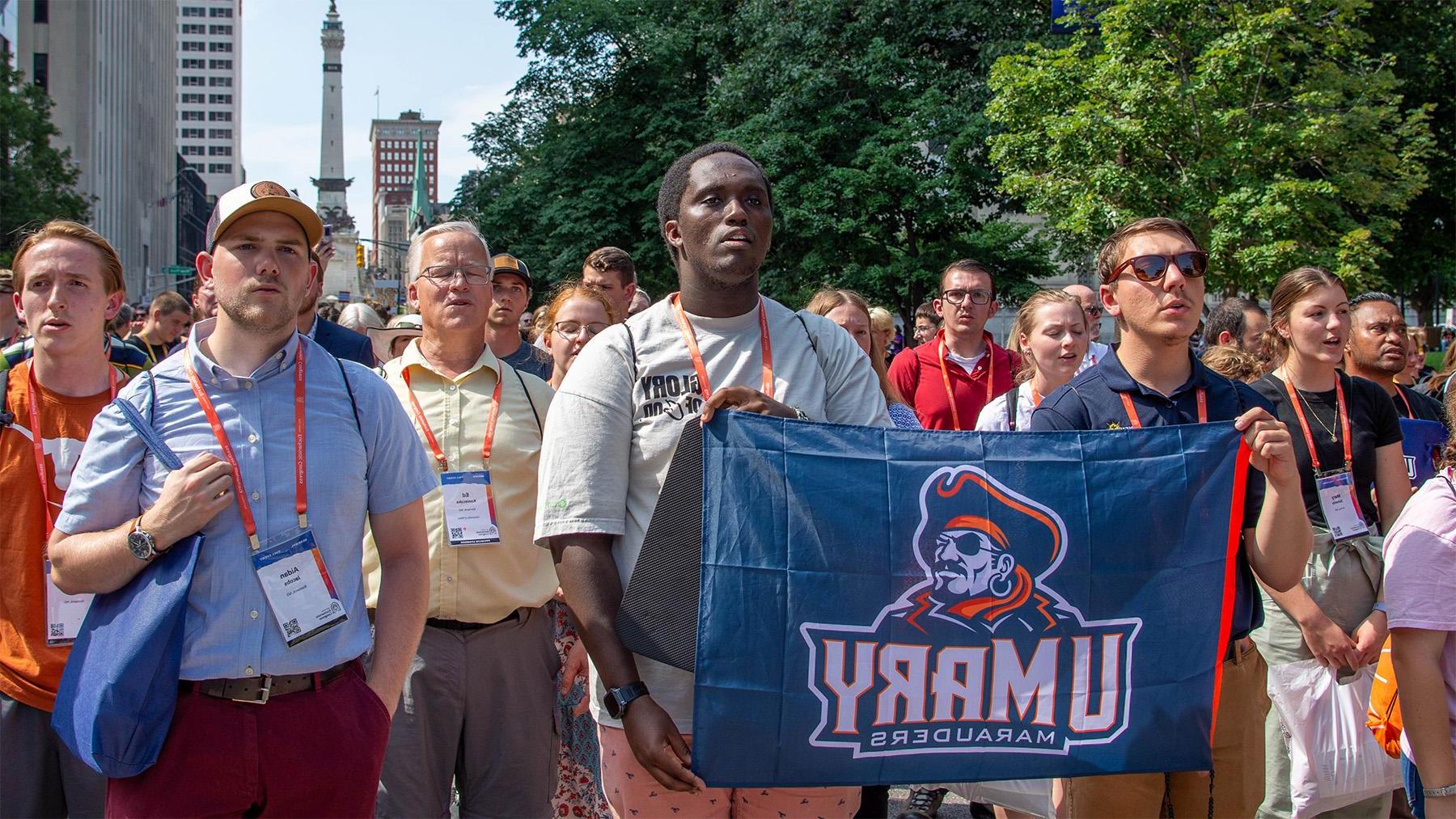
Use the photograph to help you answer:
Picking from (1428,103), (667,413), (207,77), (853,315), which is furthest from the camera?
(207,77)

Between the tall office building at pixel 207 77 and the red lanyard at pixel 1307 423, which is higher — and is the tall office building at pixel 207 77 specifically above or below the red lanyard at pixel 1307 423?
above

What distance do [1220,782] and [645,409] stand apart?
6.74ft

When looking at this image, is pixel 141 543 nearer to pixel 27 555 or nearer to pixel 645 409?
pixel 645 409

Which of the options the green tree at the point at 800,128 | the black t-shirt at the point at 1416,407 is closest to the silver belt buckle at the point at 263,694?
the black t-shirt at the point at 1416,407

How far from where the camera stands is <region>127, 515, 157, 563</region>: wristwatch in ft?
8.53

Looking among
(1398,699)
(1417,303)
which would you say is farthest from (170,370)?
(1417,303)

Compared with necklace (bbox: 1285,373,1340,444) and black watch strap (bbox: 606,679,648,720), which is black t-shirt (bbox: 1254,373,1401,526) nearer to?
necklace (bbox: 1285,373,1340,444)

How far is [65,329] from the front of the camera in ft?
12.4

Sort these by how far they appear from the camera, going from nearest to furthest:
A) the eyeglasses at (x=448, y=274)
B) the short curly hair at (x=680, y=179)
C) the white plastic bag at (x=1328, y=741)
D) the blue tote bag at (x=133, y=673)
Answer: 1. the blue tote bag at (x=133, y=673)
2. the short curly hair at (x=680, y=179)
3. the eyeglasses at (x=448, y=274)
4. the white plastic bag at (x=1328, y=741)

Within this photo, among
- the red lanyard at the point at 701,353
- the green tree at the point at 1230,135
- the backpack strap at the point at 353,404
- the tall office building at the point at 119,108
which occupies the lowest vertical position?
the backpack strap at the point at 353,404

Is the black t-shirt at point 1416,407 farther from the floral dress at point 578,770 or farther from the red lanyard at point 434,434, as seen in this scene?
the red lanyard at point 434,434

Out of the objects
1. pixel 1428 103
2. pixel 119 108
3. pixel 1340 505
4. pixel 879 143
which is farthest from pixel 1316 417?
pixel 119 108

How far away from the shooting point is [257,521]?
9.00 feet

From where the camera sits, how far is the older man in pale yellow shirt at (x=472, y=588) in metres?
3.90
